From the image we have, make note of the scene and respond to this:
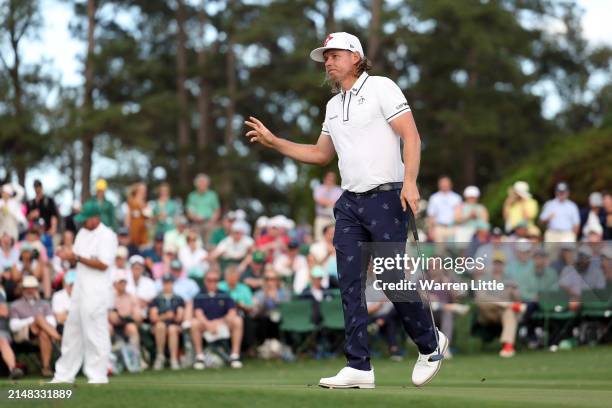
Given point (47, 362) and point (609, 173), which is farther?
point (609, 173)

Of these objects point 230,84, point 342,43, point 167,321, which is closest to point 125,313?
point 167,321

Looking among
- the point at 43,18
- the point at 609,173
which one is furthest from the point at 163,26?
the point at 609,173

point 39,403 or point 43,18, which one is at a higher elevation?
point 43,18

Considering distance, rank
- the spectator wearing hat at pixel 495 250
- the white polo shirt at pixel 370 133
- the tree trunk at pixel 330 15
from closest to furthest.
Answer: the white polo shirt at pixel 370 133 → the spectator wearing hat at pixel 495 250 → the tree trunk at pixel 330 15

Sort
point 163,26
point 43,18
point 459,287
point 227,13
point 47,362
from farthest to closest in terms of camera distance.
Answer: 1. point 163,26
2. point 227,13
3. point 43,18
4. point 47,362
5. point 459,287

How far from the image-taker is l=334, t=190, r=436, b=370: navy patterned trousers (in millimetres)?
A: 9180

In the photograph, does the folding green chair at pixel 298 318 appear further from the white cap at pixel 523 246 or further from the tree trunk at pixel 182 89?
the tree trunk at pixel 182 89

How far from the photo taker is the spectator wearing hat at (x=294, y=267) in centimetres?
2012

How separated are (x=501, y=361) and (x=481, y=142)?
30224mm

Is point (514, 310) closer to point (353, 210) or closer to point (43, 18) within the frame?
point (353, 210)

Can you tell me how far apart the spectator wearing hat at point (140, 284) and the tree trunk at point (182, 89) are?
25.3 metres

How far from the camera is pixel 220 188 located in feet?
147

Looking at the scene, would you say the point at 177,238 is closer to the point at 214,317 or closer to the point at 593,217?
the point at 214,317

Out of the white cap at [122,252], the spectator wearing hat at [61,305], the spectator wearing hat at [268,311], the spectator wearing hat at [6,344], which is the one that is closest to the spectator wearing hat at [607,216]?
the spectator wearing hat at [268,311]
